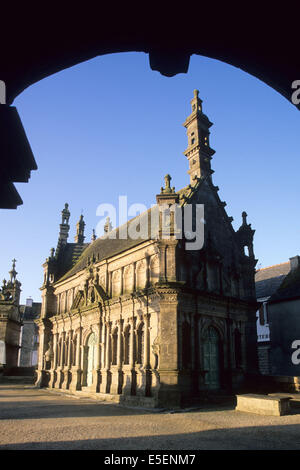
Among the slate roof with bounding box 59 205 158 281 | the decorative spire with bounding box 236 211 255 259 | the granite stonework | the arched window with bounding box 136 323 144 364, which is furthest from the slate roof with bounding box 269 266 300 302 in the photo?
the granite stonework

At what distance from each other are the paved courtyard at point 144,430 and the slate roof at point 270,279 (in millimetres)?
20233

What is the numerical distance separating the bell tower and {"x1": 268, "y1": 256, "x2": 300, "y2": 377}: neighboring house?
1188 centimetres

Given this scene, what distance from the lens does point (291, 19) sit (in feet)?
9.98

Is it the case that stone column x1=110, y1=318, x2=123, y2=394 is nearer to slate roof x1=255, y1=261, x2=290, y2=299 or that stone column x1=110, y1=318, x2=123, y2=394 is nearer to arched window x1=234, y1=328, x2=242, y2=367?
arched window x1=234, y1=328, x2=242, y2=367

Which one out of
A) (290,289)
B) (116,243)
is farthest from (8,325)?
(290,289)

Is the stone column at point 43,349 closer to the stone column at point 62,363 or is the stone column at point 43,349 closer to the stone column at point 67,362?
the stone column at point 62,363

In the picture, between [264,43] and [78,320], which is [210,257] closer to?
[78,320]

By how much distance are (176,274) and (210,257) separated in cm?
406

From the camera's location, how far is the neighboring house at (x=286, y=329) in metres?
28.8

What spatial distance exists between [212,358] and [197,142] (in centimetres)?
1609

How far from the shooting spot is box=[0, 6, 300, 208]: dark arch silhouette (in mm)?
3098

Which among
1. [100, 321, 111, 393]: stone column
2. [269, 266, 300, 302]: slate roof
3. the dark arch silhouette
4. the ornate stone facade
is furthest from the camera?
the ornate stone facade

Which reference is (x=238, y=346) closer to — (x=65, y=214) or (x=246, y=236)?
(x=246, y=236)

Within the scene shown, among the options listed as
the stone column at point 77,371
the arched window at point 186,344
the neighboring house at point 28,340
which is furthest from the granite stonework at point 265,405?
the neighboring house at point 28,340
